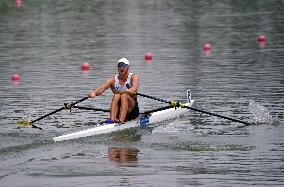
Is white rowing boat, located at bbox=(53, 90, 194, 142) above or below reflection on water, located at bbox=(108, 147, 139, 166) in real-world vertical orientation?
above

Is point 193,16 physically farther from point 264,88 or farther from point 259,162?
point 259,162

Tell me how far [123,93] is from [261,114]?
3529mm

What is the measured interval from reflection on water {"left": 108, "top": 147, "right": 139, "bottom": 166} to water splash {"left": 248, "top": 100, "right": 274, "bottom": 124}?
457 centimetres

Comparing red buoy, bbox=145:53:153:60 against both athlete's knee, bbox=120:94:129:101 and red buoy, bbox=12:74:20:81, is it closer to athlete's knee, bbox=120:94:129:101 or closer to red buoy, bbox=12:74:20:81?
red buoy, bbox=12:74:20:81

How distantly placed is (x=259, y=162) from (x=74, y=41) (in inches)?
1036

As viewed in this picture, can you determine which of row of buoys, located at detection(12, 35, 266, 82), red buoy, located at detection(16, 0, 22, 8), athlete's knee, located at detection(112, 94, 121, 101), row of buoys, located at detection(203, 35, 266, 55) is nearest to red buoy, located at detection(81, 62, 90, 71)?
row of buoys, located at detection(12, 35, 266, 82)

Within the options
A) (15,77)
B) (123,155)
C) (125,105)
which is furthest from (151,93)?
(123,155)

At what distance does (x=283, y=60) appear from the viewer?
36188 mm

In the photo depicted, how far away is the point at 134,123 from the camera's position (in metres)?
23.9

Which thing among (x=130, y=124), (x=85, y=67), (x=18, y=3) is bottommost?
(x=130, y=124)

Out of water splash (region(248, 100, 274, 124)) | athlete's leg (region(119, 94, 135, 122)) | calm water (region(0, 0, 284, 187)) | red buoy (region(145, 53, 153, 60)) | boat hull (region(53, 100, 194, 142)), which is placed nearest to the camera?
calm water (region(0, 0, 284, 187))

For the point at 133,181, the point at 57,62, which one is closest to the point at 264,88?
the point at 57,62

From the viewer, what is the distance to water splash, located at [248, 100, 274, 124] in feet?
80.0

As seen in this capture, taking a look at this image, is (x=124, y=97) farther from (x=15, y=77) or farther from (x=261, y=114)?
(x=15, y=77)
